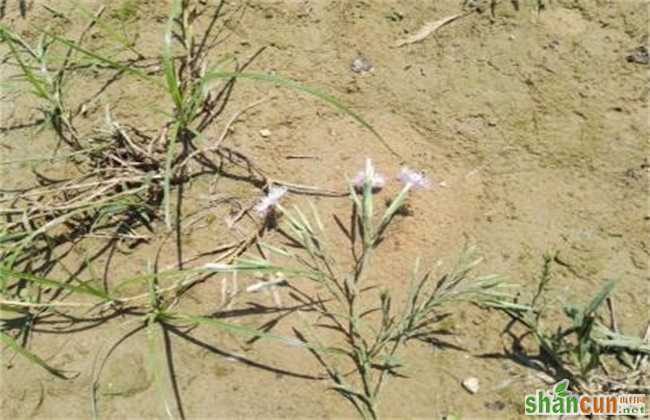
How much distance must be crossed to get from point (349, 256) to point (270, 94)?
1.88 feet

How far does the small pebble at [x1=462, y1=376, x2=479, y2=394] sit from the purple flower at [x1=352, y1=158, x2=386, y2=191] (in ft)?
1.80

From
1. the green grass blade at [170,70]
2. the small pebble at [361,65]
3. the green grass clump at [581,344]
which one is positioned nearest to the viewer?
the green grass clump at [581,344]

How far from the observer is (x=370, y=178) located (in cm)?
171

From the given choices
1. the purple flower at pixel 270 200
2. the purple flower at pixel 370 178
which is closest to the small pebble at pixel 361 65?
the purple flower at pixel 370 178

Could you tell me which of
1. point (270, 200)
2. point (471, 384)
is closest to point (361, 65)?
point (270, 200)

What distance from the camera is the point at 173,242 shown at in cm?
176

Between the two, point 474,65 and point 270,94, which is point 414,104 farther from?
point 270,94

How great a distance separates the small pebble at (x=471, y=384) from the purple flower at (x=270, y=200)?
67cm

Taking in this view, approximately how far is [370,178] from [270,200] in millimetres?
276

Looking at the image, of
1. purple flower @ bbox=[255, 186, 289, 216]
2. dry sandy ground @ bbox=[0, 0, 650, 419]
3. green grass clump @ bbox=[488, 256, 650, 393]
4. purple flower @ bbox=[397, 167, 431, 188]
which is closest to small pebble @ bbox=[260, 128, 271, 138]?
dry sandy ground @ bbox=[0, 0, 650, 419]

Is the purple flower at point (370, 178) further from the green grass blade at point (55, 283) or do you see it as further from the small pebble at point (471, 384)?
the green grass blade at point (55, 283)

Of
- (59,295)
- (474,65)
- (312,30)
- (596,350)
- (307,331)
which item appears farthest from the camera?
(312,30)

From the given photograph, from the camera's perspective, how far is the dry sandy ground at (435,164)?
154 cm

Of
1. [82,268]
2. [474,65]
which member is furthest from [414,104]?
[82,268]
